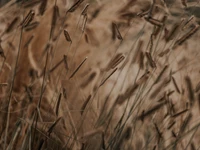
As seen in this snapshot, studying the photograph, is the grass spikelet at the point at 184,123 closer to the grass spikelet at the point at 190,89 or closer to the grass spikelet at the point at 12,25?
the grass spikelet at the point at 190,89

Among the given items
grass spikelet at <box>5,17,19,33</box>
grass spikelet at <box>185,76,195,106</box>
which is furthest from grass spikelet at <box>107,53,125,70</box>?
grass spikelet at <box>5,17,19,33</box>

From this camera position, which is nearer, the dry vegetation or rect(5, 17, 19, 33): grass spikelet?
the dry vegetation

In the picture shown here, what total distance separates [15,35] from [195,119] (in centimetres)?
72

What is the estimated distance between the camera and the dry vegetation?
1787mm

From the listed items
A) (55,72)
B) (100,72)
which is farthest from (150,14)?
(55,72)

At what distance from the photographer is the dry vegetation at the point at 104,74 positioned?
1.79 m

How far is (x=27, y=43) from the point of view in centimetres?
196

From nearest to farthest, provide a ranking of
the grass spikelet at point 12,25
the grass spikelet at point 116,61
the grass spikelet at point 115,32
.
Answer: the grass spikelet at point 116,61, the grass spikelet at point 115,32, the grass spikelet at point 12,25

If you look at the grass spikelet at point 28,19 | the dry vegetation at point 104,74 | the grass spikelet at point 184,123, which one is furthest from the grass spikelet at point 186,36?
the grass spikelet at point 28,19

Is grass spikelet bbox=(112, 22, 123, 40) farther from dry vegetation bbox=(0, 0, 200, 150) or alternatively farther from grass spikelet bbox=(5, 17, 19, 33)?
grass spikelet bbox=(5, 17, 19, 33)

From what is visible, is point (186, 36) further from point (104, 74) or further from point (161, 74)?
point (104, 74)

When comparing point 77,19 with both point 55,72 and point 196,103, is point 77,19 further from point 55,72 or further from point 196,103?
point 196,103

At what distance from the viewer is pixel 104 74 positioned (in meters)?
1.85

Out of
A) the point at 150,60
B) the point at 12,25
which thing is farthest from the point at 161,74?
the point at 12,25
